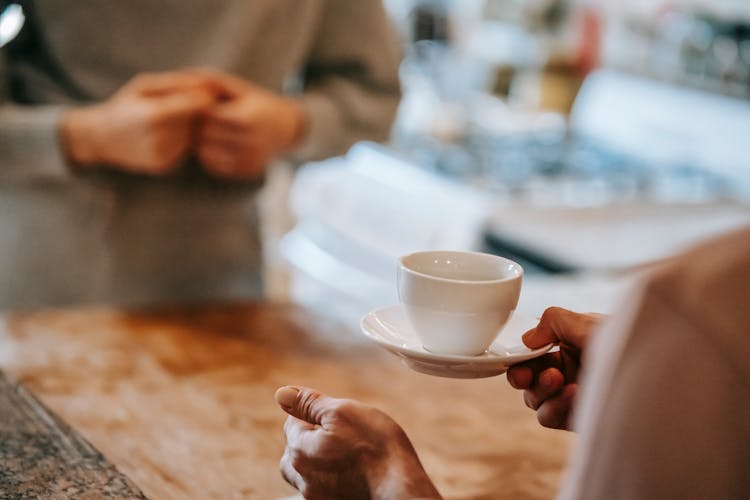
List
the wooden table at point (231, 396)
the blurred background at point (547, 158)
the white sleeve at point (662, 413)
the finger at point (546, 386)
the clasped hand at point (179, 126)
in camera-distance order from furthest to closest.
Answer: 1. the blurred background at point (547, 158)
2. the clasped hand at point (179, 126)
3. the wooden table at point (231, 396)
4. the finger at point (546, 386)
5. the white sleeve at point (662, 413)

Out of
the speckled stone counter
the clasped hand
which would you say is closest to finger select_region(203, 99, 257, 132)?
the clasped hand

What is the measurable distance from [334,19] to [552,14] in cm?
243

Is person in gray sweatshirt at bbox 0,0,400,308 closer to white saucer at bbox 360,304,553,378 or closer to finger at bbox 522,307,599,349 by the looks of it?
white saucer at bbox 360,304,553,378

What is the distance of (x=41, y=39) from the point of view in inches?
64.3

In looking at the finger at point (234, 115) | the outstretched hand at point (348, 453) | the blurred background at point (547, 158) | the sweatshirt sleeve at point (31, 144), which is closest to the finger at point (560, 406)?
the outstretched hand at point (348, 453)

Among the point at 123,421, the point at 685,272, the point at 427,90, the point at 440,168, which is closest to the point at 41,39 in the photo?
the point at 123,421

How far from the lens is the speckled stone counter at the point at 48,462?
894mm

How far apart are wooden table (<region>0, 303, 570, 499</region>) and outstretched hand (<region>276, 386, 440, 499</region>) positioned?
186 mm

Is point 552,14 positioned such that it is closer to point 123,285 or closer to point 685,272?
point 123,285

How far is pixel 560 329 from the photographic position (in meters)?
0.87

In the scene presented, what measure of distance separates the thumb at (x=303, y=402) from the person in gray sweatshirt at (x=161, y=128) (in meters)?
0.70

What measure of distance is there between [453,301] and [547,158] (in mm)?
2470

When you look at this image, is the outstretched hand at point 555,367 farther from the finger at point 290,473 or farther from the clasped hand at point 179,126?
the clasped hand at point 179,126

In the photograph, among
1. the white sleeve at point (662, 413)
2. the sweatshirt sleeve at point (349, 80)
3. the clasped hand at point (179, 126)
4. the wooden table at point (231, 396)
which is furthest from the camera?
the sweatshirt sleeve at point (349, 80)
